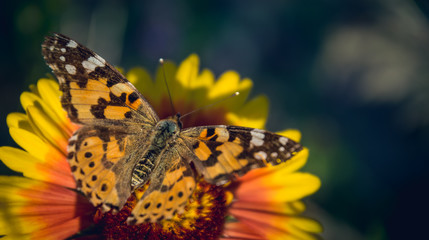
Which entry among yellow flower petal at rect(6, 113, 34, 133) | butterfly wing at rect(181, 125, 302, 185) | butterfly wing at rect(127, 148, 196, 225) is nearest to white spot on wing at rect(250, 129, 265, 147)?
butterfly wing at rect(181, 125, 302, 185)

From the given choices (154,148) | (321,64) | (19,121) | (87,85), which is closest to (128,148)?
(154,148)

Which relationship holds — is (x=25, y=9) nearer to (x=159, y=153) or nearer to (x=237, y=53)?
(x=159, y=153)

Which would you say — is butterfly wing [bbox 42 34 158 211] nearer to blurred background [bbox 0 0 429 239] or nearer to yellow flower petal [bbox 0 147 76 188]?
yellow flower petal [bbox 0 147 76 188]

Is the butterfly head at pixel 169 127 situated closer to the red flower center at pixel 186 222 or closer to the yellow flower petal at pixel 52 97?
the red flower center at pixel 186 222

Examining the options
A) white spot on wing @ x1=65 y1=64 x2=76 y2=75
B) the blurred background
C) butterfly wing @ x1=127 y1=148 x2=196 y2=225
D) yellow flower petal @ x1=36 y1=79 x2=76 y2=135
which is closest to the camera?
butterfly wing @ x1=127 y1=148 x2=196 y2=225

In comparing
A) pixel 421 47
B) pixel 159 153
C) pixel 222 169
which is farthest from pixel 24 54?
pixel 421 47

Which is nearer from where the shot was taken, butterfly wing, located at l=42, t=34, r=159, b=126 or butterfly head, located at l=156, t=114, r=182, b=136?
butterfly wing, located at l=42, t=34, r=159, b=126

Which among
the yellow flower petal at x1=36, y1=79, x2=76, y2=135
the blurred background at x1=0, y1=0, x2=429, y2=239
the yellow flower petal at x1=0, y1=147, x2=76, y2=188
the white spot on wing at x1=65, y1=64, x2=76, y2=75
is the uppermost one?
the blurred background at x1=0, y1=0, x2=429, y2=239
